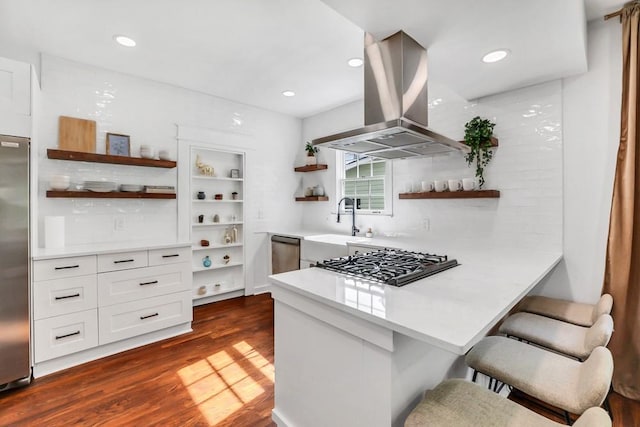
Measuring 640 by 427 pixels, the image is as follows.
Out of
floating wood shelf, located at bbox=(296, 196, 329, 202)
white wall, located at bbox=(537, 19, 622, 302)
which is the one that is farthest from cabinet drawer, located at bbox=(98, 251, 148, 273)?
white wall, located at bbox=(537, 19, 622, 302)

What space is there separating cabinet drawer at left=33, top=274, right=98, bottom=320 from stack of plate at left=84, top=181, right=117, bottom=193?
0.95m

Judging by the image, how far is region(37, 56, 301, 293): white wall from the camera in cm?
290

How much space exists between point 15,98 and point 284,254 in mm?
2933

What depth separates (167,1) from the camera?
2.08 m

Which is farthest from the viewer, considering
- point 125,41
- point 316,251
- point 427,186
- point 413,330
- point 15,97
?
point 316,251

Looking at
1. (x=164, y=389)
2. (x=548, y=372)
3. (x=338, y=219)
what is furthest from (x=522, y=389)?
(x=338, y=219)

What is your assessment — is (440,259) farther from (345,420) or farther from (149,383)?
(149,383)

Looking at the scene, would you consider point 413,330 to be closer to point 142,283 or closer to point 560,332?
point 560,332

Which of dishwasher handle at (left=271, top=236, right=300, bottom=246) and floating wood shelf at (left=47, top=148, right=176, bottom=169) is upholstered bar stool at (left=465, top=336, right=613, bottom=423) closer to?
dishwasher handle at (left=271, top=236, right=300, bottom=246)

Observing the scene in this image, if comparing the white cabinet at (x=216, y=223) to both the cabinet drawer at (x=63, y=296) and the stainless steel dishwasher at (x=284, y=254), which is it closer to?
the stainless steel dishwasher at (x=284, y=254)

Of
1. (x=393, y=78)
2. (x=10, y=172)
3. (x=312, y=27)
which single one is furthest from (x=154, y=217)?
(x=393, y=78)

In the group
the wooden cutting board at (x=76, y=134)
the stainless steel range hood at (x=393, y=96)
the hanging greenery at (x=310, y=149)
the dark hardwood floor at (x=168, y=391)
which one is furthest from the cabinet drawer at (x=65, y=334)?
the hanging greenery at (x=310, y=149)

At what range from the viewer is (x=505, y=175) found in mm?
2738

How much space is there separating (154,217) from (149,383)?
1876 mm
